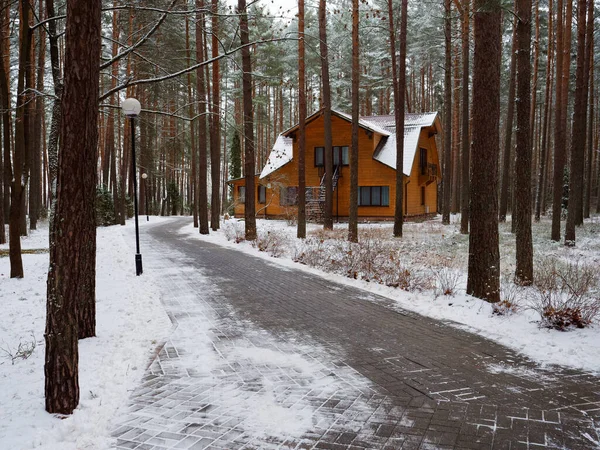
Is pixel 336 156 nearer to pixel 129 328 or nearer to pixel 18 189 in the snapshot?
pixel 18 189

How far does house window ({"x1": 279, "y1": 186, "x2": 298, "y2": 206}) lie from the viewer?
30.4 m

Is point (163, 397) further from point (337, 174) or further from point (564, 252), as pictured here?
point (337, 174)

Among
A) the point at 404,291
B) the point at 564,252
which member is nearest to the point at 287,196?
the point at 564,252

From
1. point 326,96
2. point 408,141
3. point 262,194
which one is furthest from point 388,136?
point 326,96

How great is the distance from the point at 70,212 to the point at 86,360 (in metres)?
Result: 2.12

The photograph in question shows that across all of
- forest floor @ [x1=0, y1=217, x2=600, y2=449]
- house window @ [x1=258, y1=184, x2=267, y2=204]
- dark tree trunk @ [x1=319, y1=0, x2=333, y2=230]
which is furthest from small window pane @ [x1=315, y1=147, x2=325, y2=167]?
forest floor @ [x1=0, y1=217, x2=600, y2=449]

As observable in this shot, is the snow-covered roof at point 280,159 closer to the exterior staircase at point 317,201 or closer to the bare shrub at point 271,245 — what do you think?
the exterior staircase at point 317,201

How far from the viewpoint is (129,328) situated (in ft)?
20.7

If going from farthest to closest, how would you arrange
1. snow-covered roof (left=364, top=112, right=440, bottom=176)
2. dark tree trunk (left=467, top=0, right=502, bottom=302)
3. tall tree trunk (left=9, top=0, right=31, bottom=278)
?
snow-covered roof (left=364, top=112, right=440, bottom=176)
tall tree trunk (left=9, top=0, right=31, bottom=278)
dark tree trunk (left=467, top=0, right=502, bottom=302)

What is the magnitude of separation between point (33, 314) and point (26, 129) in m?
5.87

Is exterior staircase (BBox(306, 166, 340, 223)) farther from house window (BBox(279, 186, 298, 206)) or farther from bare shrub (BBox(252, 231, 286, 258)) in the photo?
bare shrub (BBox(252, 231, 286, 258))

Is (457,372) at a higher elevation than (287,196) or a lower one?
lower

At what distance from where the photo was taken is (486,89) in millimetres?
7410

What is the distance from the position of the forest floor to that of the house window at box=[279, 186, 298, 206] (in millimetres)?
16684
